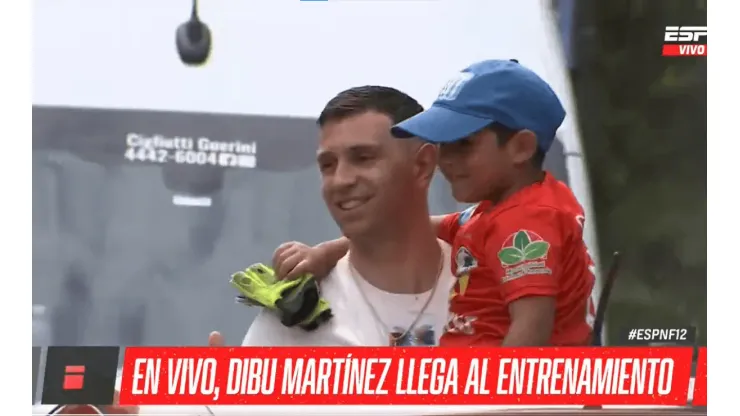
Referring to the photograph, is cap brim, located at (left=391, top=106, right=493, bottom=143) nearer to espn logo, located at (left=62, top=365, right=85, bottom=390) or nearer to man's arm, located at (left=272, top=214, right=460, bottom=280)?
man's arm, located at (left=272, top=214, right=460, bottom=280)

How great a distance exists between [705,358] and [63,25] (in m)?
1.45

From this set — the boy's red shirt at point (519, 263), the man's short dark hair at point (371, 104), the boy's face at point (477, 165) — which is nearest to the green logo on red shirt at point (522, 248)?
the boy's red shirt at point (519, 263)

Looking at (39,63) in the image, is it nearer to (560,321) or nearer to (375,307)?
(375,307)

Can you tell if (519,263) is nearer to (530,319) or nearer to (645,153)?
(530,319)

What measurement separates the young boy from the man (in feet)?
0.12

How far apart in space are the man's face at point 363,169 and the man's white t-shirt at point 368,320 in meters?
0.15

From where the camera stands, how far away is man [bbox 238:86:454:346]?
5.73 feet

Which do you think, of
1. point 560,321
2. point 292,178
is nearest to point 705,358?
point 560,321

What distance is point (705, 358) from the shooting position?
1800 mm

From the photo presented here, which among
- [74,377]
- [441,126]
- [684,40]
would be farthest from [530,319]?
[74,377]

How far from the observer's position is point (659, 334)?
5.88 feet

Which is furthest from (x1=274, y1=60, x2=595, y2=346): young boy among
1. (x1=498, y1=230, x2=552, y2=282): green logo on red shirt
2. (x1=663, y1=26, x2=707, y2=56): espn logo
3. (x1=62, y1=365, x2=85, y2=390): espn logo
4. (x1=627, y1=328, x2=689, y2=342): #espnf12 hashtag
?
(x1=62, y1=365, x2=85, y2=390): espn logo

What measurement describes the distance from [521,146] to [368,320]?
17.9 inches

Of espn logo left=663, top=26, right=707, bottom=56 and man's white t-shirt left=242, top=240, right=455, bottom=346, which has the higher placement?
espn logo left=663, top=26, right=707, bottom=56
